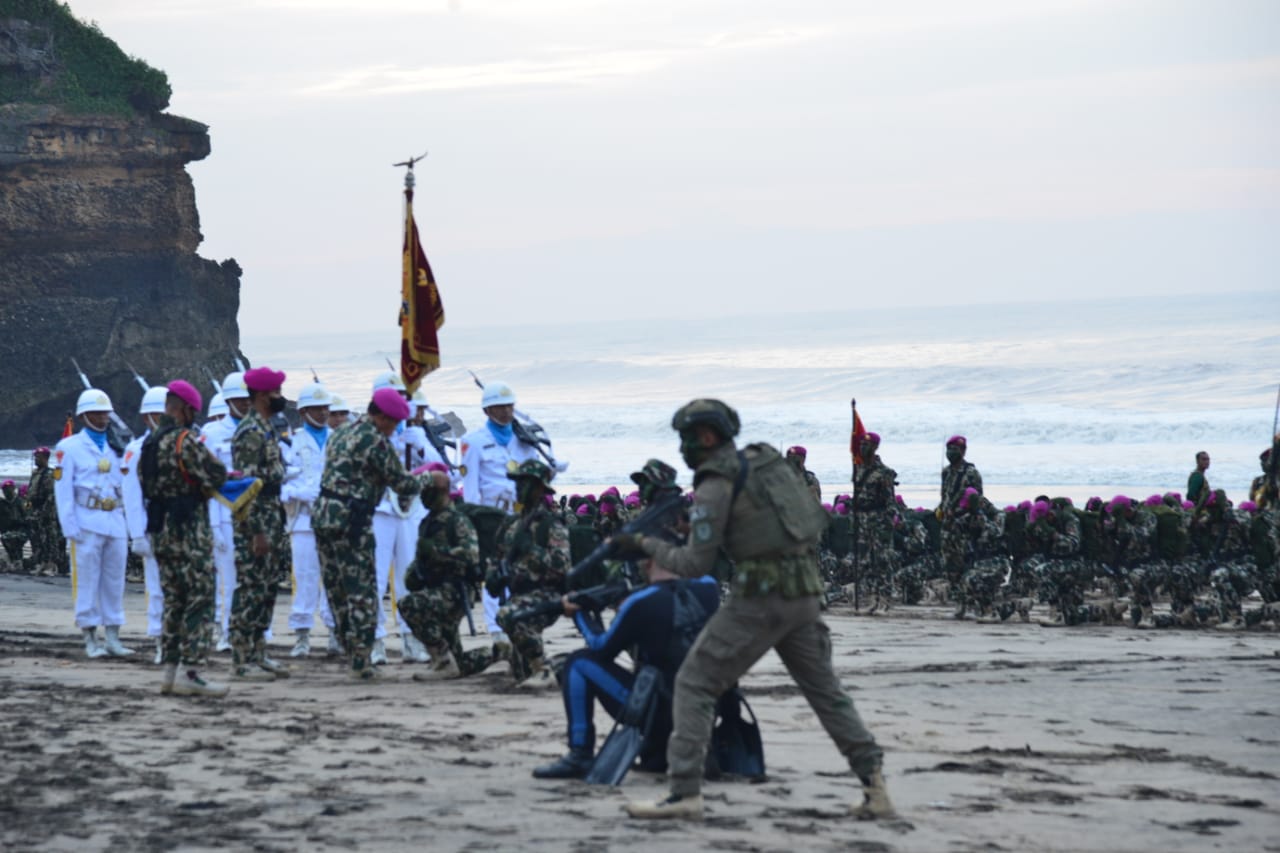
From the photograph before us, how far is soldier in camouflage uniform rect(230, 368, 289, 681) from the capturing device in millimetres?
11352

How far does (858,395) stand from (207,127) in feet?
102

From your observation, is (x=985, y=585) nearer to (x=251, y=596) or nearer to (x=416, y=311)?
(x=416, y=311)

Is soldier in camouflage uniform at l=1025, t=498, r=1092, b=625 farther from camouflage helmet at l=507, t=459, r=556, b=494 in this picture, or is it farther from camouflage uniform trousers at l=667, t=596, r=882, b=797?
camouflage uniform trousers at l=667, t=596, r=882, b=797

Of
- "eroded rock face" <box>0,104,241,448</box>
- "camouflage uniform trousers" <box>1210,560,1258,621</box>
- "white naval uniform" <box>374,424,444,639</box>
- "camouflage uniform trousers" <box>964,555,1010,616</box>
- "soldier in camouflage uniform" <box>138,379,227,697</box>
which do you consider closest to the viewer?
"soldier in camouflage uniform" <box>138,379,227,697</box>

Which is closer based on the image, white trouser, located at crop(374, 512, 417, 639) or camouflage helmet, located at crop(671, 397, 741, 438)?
camouflage helmet, located at crop(671, 397, 741, 438)

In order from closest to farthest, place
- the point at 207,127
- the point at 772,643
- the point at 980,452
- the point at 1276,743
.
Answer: the point at 772,643 < the point at 1276,743 < the point at 980,452 < the point at 207,127

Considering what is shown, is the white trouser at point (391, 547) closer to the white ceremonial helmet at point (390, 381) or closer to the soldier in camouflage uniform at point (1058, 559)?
the white ceremonial helmet at point (390, 381)

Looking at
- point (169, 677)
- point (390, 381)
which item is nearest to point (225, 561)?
point (390, 381)

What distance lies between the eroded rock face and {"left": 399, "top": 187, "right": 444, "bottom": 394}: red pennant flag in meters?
41.2

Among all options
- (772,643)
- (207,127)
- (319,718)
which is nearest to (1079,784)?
(772,643)

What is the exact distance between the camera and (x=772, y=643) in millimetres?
6941

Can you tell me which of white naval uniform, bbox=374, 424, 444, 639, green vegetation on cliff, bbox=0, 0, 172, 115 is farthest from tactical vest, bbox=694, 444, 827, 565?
green vegetation on cliff, bbox=0, 0, 172, 115

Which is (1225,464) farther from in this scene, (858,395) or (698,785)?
(698,785)

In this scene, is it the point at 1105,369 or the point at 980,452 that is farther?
the point at 1105,369
